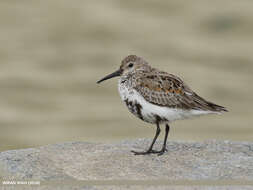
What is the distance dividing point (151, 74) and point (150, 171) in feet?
7.29

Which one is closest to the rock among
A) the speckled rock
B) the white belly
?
the speckled rock

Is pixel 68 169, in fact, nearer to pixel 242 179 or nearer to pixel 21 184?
pixel 21 184

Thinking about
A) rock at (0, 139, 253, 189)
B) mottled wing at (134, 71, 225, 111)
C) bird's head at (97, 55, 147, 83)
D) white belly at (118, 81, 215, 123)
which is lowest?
rock at (0, 139, 253, 189)

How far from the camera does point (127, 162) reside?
32.2 feet

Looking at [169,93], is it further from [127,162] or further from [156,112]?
[127,162]

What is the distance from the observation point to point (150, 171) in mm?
9438

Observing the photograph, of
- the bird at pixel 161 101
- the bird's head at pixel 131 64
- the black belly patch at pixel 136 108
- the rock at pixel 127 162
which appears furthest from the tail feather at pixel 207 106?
the bird's head at pixel 131 64

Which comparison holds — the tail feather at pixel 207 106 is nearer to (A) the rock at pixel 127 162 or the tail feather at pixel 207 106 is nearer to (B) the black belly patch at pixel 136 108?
(A) the rock at pixel 127 162

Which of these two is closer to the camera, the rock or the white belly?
the rock

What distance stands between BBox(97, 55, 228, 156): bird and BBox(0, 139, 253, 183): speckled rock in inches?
16.8

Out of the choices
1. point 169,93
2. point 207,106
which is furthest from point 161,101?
point 207,106

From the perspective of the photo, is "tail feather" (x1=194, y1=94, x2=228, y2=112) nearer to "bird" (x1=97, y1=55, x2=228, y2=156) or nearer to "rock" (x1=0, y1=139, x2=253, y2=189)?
"bird" (x1=97, y1=55, x2=228, y2=156)

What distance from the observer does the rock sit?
9273 mm

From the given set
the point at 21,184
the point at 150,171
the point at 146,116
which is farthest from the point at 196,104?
the point at 21,184
